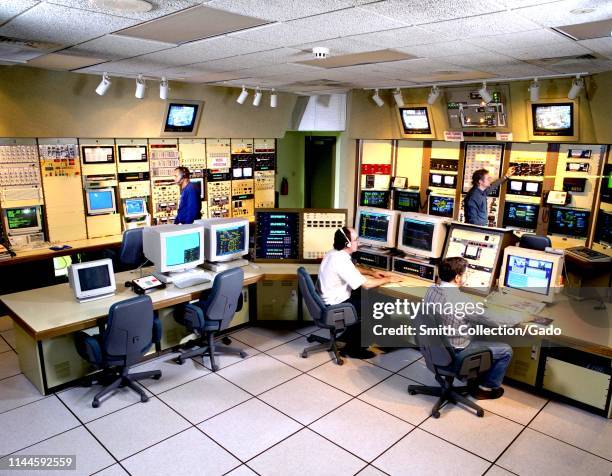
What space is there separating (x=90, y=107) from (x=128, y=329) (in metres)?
3.31

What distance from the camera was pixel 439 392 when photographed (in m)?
3.66

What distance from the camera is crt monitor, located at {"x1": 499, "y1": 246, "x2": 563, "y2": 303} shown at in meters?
3.66

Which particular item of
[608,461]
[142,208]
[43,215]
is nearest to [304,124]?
[142,208]

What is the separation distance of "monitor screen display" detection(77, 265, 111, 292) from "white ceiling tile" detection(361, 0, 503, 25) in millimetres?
2868

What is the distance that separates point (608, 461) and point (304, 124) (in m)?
6.04

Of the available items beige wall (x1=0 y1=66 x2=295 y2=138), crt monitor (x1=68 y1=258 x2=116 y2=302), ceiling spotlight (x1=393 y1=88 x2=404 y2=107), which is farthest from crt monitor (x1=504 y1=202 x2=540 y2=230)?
crt monitor (x1=68 y1=258 x2=116 y2=302)

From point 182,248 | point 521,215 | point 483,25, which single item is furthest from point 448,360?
point 521,215

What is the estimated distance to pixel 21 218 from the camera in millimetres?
5266

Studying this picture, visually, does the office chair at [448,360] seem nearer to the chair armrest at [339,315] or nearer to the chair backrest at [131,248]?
the chair armrest at [339,315]

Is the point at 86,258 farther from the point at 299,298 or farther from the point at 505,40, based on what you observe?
the point at 505,40

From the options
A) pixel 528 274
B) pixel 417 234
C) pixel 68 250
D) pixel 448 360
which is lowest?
pixel 448 360

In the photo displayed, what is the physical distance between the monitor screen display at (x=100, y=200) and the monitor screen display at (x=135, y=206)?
19 centimetres

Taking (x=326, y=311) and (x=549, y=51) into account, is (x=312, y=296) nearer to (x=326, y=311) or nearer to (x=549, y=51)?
(x=326, y=311)

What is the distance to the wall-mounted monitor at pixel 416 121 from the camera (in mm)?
6578
